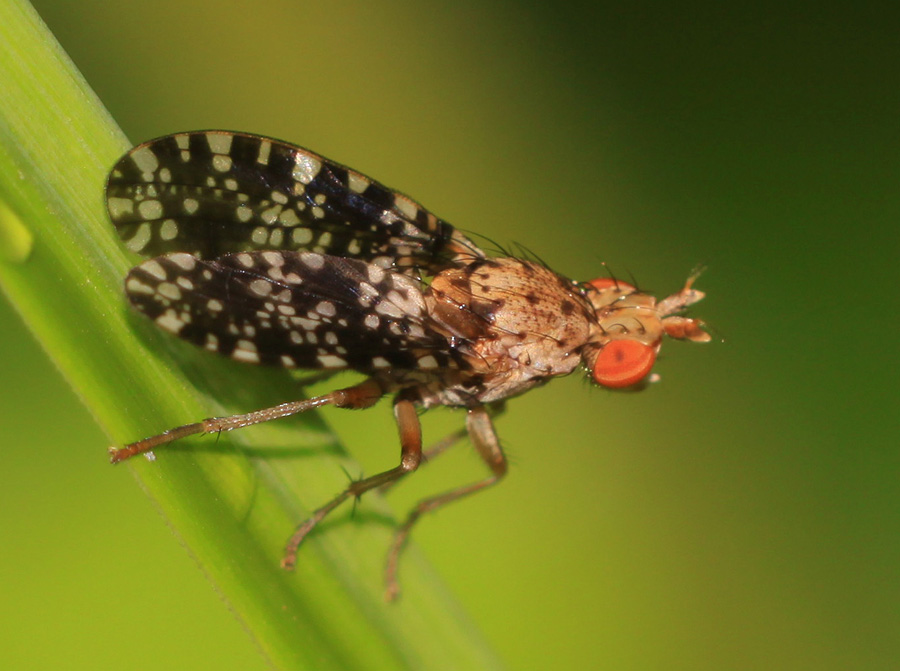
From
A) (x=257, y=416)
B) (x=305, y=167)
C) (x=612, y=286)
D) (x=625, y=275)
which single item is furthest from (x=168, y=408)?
(x=625, y=275)

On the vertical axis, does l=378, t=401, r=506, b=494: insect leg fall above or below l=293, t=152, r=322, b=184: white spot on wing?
below

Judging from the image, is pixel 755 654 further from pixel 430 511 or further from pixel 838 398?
pixel 430 511

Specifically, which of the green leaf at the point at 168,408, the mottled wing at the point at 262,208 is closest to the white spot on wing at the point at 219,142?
the mottled wing at the point at 262,208


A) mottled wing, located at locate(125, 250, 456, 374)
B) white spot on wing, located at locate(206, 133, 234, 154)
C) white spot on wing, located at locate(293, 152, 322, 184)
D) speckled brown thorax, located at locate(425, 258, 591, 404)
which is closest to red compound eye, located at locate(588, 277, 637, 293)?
speckled brown thorax, located at locate(425, 258, 591, 404)

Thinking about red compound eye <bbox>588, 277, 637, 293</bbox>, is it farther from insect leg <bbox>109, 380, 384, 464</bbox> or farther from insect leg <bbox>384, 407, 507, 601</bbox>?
insect leg <bbox>109, 380, 384, 464</bbox>

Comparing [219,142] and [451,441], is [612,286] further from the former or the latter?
[219,142]

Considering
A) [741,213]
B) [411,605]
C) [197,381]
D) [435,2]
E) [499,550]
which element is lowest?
[499,550]

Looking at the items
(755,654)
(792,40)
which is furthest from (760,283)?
(755,654)
